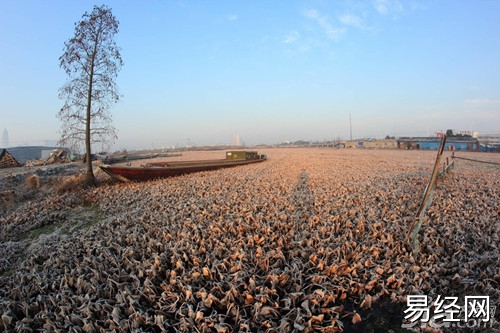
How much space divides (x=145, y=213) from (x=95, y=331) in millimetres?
4784

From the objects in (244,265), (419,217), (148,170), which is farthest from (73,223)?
(419,217)

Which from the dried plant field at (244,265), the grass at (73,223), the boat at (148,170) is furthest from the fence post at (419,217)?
the boat at (148,170)

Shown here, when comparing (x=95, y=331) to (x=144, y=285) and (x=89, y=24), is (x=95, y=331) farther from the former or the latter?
(x=89, y=24)

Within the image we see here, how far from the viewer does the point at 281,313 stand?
13.0 ft

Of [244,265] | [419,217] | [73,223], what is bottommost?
[244,265]

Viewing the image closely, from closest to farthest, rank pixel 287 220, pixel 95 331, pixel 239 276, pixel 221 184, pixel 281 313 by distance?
1. pixel 95 331
2. pixel 281 313
3. pixel 239 276
4. pixel 287 220
5. pixel 221 184

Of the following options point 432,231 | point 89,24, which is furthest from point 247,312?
point 89,24

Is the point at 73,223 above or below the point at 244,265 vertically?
above

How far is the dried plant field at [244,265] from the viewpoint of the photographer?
3943 mm

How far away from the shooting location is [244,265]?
499 cm

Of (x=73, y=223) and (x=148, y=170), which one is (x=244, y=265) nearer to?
(x=73, y=223)

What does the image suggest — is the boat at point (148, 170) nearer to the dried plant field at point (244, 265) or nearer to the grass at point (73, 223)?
the grass at point (73, 223)

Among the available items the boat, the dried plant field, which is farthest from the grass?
the boat

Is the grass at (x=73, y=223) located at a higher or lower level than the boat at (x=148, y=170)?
lower
